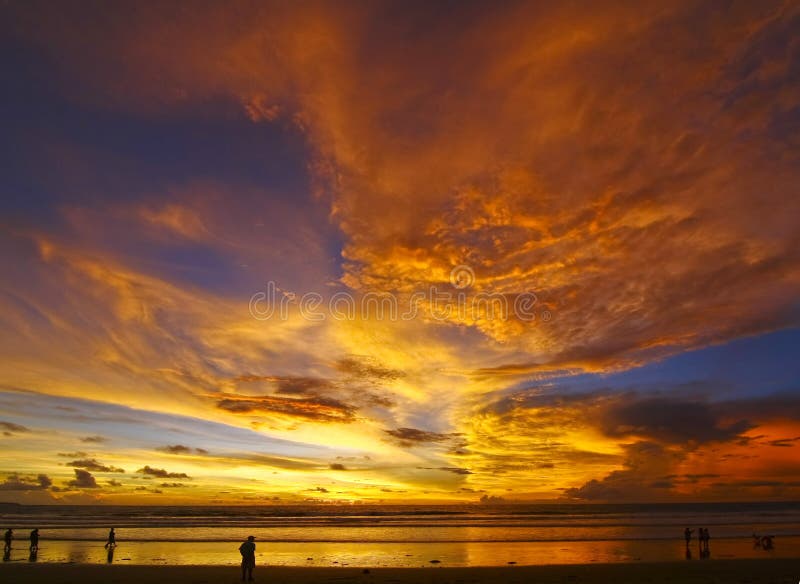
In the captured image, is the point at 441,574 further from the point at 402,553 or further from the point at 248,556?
the point at 402,553

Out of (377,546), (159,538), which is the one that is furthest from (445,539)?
(159,538)

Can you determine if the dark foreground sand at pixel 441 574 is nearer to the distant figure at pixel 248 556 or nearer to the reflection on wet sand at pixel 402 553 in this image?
the distant figure at pixel 248 556

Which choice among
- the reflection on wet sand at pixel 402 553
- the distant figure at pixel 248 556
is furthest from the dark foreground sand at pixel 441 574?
the reflection on wet sand at pixel 402 553

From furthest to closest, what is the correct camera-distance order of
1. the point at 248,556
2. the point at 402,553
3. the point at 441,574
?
1. the point at 402,553
2. the point at 441,574
3. the point at 248,556

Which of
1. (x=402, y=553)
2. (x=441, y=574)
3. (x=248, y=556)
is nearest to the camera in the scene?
(x=248, y=556)

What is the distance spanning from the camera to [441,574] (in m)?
31.9

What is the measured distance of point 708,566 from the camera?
1362 inches

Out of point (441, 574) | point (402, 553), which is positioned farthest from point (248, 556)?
point (402, 553)

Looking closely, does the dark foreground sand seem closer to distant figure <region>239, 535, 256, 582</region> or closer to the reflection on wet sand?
distant figure <region>239, 535, 256, 582</region>

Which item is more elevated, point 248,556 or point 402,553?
point 248,556

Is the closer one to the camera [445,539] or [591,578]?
[591,578]

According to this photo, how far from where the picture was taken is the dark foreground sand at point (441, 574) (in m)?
29.1

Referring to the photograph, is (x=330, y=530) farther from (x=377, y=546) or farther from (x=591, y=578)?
(x=591, y=578)

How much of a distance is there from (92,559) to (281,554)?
14133 millimetres
